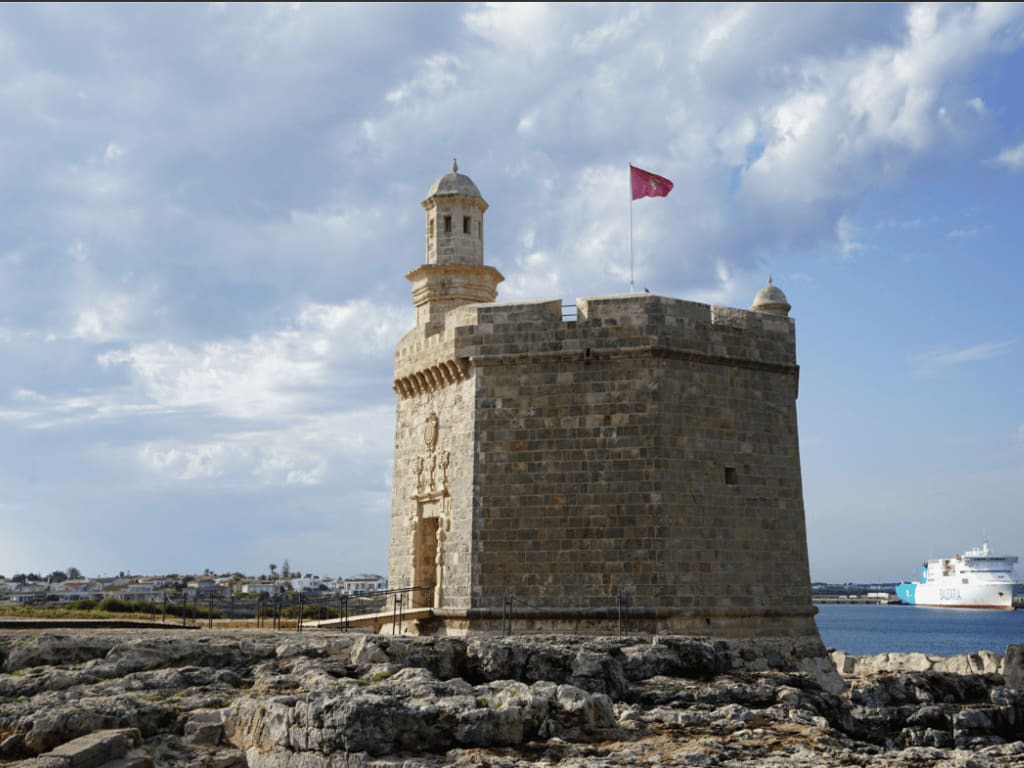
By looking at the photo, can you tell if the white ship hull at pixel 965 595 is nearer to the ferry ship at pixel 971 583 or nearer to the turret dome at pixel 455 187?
the ferry ship at pixel 971 583

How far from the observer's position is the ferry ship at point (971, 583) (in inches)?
3743

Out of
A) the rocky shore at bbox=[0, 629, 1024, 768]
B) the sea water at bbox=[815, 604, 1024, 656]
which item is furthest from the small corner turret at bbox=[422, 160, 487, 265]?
the sea water at bbox=[815, 604, 1024, 656]

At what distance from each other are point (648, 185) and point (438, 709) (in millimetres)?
12747

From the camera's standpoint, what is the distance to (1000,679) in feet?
57.8

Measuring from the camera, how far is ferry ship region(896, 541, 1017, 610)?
95062 mm

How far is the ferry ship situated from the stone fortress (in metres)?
86.8

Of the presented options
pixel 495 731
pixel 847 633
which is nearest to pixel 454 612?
pixel 495 731

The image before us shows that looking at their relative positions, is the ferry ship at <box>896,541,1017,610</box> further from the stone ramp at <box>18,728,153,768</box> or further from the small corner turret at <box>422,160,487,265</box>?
the stone ramp at <box>18,728,153,768</box>

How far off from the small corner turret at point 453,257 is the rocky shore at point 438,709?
907 cm

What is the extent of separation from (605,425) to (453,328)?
3319 mm

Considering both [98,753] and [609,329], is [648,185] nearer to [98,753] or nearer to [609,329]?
[609,329]

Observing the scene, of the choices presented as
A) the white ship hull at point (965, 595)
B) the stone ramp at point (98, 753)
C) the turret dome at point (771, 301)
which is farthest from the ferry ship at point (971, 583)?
the stone ramp at point (98, 753)

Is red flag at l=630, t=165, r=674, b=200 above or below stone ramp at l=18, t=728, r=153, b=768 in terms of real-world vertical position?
above

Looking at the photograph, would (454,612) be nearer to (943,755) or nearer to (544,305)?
(544,305)
